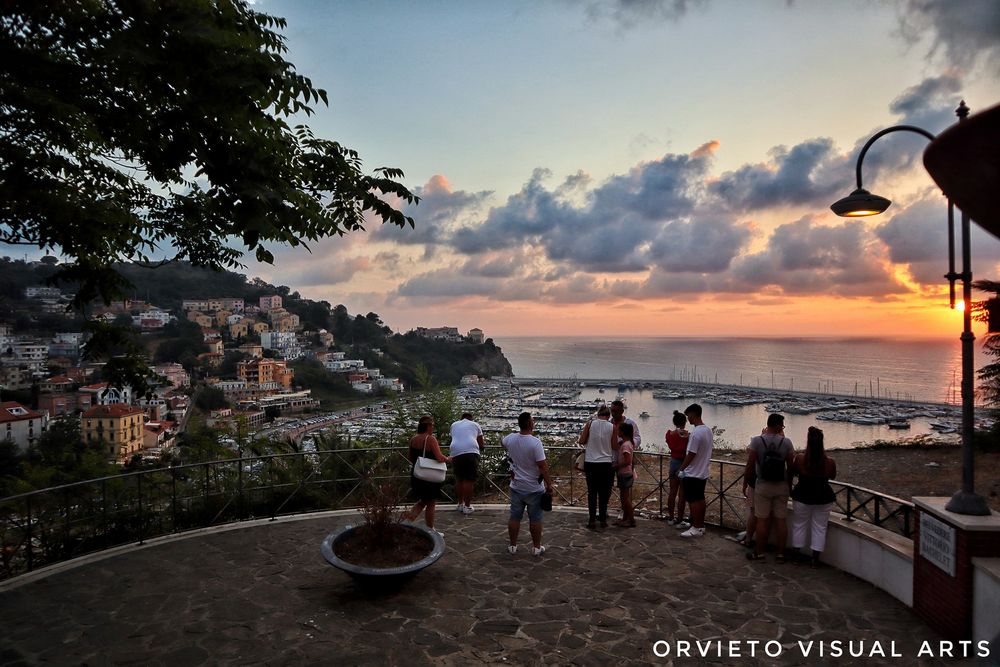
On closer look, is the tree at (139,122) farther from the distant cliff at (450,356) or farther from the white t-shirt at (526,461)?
the distant cliff at (450,356)

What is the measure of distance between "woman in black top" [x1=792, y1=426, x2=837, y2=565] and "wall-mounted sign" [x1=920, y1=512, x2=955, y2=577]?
1.12 metres

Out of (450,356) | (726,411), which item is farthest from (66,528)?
(450,356)

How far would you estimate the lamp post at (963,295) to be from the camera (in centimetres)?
463

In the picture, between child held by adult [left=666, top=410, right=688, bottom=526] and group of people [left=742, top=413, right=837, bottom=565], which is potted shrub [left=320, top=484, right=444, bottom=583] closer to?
child held by adult [left=666, top=410, right=688, bottom=526]

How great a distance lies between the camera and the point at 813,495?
20.2 ft

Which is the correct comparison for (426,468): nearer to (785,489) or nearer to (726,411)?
(785,489)

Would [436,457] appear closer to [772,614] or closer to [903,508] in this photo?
[772,614]

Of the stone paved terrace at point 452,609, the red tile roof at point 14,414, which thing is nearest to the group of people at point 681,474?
the stone paved terrace at point 452,609

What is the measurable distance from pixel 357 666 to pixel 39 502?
6282mm

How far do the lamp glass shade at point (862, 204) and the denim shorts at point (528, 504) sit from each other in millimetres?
4477

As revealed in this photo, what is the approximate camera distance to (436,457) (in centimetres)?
735

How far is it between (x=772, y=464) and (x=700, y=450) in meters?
0.91

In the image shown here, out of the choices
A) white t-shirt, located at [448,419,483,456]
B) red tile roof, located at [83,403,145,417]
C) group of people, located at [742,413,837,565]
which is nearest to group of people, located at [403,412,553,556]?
white t-shirt, located at [448,419,483,456]

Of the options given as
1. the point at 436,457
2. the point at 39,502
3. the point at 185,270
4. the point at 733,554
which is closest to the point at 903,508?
the point at 733,554
